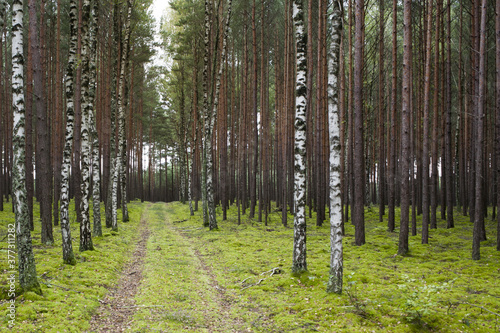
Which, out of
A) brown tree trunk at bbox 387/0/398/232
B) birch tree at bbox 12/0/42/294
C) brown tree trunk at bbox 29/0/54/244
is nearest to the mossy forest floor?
birch tree at bbox 12/0/42/294

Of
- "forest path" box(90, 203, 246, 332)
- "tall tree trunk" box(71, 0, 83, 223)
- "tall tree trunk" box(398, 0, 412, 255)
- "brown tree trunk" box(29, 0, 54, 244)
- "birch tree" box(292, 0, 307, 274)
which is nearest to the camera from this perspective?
"forest path" box(90, 203, 246, 332)

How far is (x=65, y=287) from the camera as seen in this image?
6.57 meters

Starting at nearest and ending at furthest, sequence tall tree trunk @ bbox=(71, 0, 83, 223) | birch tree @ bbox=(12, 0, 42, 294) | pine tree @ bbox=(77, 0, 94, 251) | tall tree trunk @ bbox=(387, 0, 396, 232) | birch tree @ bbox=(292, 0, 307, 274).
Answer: birch tree @ bbox=(12, 0, 42, 294) → birch tree @ bbox=(292, 0, 307, 274) → pine tree @ bbox=(77, 0, 94, 251) → tall tree trunk @ bbox=(387, 0, 396, 232) → tall tree trunk @ bbox=(71, 0, 83, 223)

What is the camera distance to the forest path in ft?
17.8

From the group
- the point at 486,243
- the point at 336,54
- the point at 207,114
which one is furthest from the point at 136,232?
the point at 486,243

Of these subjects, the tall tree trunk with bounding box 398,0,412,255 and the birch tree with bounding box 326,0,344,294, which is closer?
the birch tree with bounding box 326,0,344,294

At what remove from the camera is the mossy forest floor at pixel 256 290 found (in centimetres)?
528

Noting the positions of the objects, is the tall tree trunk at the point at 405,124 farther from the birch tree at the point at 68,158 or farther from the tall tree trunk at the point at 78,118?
the tall tree trunk at the point at 78,118

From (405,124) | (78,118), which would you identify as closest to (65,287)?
(405,124)

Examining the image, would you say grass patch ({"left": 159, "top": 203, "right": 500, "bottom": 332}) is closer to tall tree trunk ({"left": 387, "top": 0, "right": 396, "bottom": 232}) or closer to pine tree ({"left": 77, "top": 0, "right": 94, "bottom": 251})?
tall tree trunk ({"left": 387, "top": 0, "right": 396, "bottom": 232})

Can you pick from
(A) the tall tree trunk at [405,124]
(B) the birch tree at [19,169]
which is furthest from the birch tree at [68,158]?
(A) the tall tree trunk at [405,124]

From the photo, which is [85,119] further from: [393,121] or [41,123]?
[393,121]

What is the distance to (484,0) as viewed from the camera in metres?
9.20

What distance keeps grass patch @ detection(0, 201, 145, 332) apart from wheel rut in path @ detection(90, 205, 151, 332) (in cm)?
17
